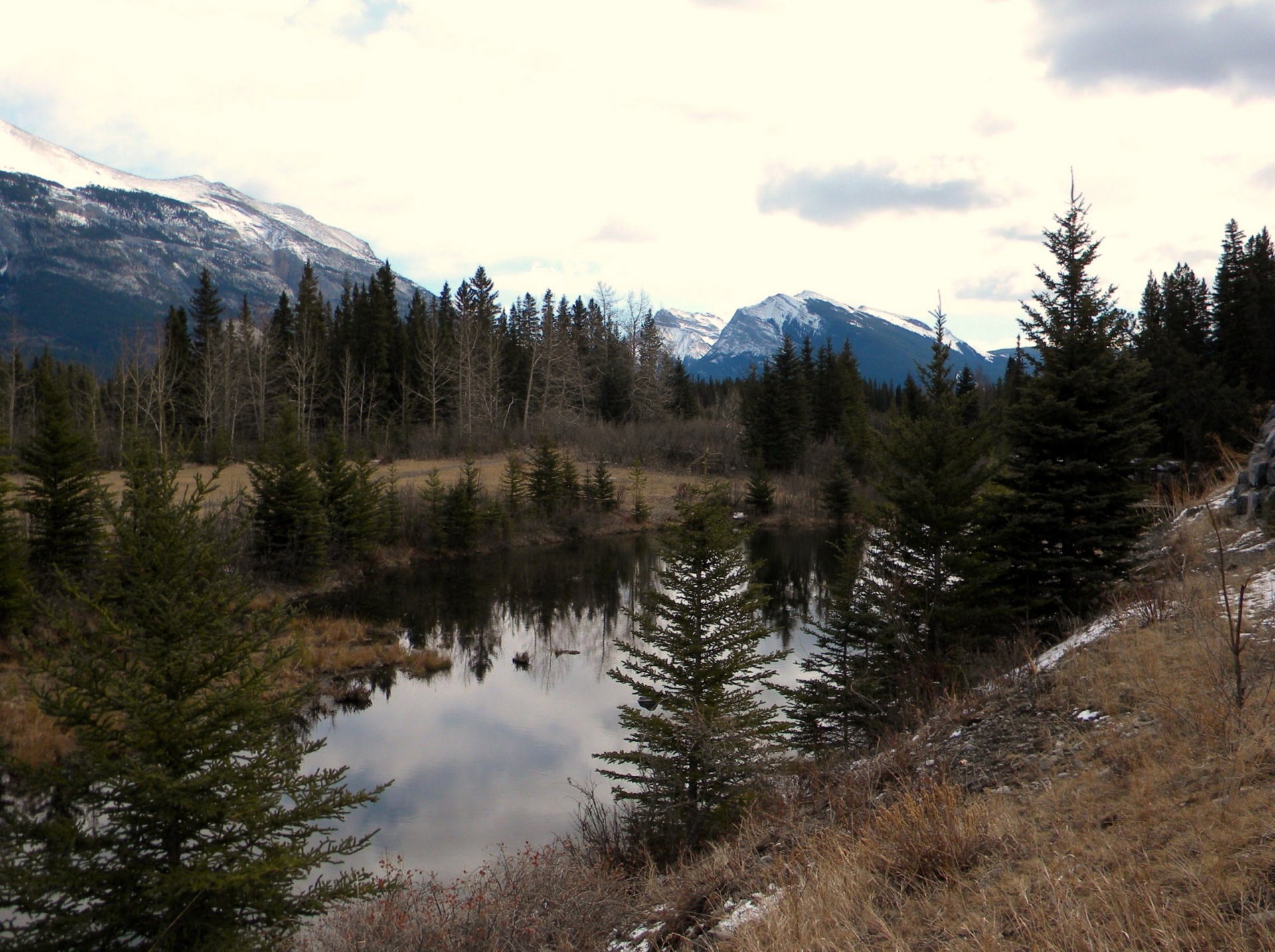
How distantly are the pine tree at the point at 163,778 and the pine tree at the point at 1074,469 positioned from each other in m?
11.6

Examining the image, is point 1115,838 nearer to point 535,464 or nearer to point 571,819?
point 571,819

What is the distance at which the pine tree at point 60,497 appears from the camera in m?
22.3

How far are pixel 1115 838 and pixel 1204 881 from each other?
78 centimetres

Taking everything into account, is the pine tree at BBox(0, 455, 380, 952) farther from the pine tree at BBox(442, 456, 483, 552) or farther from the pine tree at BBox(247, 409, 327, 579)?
the pine tree at BBox(442, 456, 483, 552)

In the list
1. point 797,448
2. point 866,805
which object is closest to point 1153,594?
point 866,805

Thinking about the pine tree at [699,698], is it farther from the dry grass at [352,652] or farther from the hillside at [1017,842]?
the dry grass at [352,652]

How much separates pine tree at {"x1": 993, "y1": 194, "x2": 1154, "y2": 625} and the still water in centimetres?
772

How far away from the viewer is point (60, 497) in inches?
896

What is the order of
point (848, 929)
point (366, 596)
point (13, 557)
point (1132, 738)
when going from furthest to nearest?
point (366, 596), point (13, 557), point (1132, 738), point (848, 929)

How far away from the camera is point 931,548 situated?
15.2 meters

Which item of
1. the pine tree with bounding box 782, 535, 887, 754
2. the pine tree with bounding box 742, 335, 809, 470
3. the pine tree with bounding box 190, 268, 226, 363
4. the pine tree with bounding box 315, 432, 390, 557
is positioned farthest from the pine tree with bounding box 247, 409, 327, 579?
the pine tree with bounding box 742, 335, 809, 470

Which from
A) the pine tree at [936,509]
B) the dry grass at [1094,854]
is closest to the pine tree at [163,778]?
the dry grass at [1094,854]

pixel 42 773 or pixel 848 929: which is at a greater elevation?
pixel 848 929

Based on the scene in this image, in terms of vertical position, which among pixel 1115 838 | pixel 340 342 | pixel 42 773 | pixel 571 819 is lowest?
pixel 571 819
